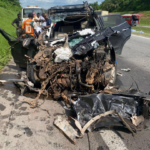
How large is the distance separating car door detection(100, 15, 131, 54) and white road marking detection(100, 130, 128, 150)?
3.86 meters

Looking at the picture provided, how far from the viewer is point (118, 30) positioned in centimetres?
609

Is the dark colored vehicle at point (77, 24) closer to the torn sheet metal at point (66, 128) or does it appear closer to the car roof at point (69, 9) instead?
the car roof at point (69, 9)

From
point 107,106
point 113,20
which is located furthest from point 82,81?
point 113,20

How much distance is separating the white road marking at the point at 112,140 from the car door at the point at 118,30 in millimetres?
3865

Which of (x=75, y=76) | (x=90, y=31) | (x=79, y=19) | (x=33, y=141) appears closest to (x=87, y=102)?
(x=75, y=76)

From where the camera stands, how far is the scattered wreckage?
9.03 feet

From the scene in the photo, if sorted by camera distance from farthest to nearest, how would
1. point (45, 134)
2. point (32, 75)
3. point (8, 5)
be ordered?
point (8, 5) < point (32, 75) < point (45, 134)

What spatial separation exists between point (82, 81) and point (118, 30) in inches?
130

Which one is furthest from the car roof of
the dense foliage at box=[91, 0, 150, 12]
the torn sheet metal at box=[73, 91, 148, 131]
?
the dense foliage at box=[91, 0, 150, 12]

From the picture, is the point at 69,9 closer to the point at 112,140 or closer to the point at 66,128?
the point at 66,128

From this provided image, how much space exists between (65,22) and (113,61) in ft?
9.76

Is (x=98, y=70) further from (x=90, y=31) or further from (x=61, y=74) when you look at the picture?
(x=90, y=31)

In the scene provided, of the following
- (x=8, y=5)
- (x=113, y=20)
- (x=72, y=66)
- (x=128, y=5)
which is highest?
(x=128, y=5)

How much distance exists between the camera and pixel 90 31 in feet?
15.6
